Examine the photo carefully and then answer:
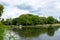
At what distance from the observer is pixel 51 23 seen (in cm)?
12362

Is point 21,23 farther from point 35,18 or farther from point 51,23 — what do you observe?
point 51,23

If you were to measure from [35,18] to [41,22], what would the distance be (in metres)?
4.73

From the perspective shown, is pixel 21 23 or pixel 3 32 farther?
pixel 21 23

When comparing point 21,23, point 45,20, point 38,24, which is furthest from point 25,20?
point 45,20

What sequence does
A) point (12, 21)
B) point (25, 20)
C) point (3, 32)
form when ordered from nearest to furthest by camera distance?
point (3, 32), point (25, 20), point (12, 21)

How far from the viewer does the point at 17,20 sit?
118688mm

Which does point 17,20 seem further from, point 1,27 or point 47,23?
point 1,27

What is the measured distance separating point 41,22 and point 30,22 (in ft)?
30.4

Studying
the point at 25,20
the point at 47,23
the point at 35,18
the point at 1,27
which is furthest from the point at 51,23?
the point at 1,27

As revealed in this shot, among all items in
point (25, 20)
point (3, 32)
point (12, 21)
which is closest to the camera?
point (3, 32)

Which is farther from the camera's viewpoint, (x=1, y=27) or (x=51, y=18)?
(x=51, y=18)

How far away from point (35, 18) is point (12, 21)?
49.7 ft

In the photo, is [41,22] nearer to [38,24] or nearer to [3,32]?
[38,24]

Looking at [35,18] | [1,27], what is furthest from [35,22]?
[1,27]
